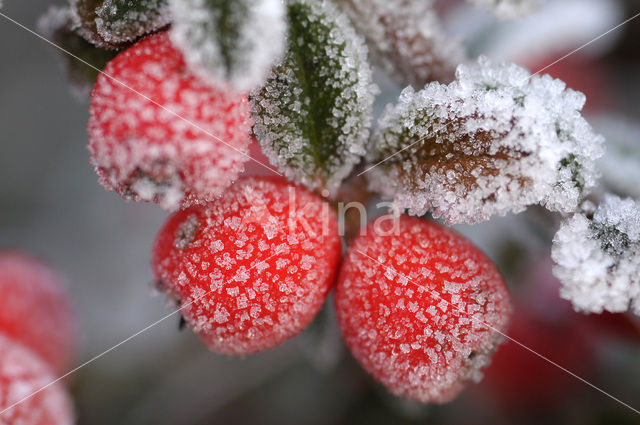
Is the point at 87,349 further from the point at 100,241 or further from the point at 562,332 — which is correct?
the point at 562,332

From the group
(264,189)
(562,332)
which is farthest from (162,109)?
(562,332)

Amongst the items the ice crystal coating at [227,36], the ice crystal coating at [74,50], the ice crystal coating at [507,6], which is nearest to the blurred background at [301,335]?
the ice crystal coating at [507,6]

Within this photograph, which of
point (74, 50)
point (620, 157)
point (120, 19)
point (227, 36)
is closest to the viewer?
point (227, 36)

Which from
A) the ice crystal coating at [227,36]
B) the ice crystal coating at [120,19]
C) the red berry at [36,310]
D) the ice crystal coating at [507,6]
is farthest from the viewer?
the red berry at [36,310]

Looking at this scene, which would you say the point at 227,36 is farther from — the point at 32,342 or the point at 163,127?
the point at 32,342

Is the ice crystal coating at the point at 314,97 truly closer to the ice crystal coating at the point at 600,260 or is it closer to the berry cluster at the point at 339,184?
the berry cluster at the point at 339,184

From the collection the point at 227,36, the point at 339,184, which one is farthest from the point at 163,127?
the point at 339,184

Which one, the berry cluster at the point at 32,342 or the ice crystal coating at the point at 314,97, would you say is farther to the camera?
the berry cluster at the point at 32,342
